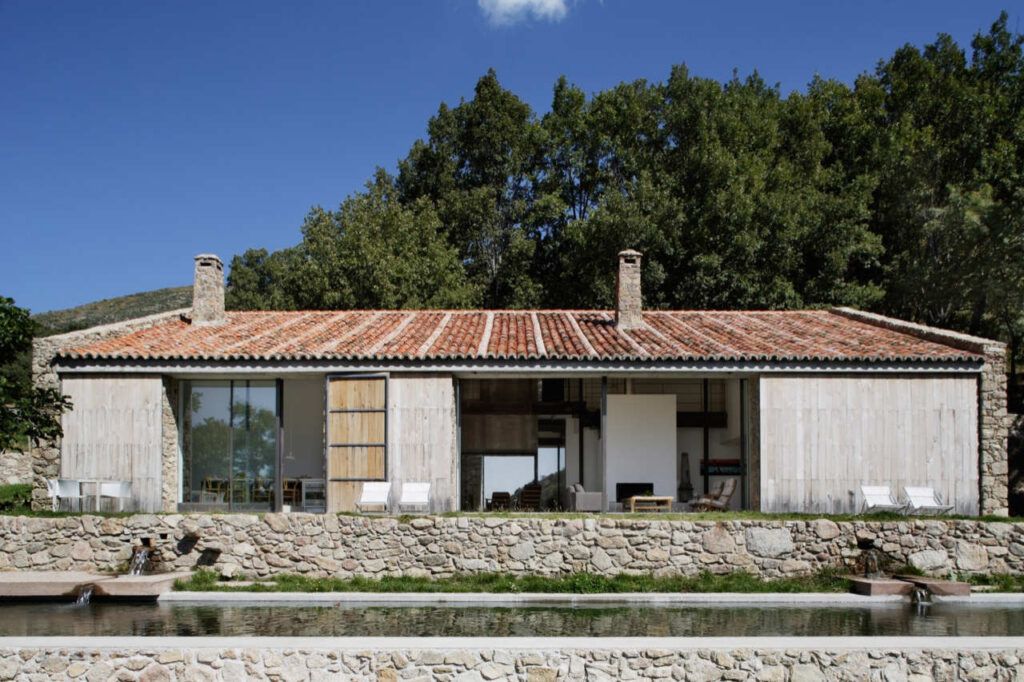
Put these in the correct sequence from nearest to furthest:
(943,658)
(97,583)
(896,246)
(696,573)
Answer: (943,658) → (97,583) → (696,573) → (896,246)

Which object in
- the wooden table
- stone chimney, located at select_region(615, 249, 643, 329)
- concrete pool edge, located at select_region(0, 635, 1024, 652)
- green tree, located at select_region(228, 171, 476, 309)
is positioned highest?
green tree, located at select_region(228, 171, 476, 309)

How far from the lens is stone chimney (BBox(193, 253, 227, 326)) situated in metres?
22.1

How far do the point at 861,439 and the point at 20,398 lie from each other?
1576 cm

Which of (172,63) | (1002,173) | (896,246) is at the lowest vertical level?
(896,246)

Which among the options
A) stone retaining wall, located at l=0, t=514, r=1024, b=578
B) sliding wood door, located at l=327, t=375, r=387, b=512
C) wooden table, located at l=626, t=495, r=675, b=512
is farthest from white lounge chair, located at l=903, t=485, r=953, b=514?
sliding wood door, located at l=327, t=375, r=387, b=512

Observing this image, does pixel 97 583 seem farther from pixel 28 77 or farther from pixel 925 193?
pixel 925 193

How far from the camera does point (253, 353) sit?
60.7ft

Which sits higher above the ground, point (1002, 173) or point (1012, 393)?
point (1002, 173)

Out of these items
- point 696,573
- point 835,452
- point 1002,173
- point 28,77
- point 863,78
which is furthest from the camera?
point 863,78

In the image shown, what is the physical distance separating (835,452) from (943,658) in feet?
32.9

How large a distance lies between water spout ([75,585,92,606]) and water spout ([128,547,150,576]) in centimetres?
109

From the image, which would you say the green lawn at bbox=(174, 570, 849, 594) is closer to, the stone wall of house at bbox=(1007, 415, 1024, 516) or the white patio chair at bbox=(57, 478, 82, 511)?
the white patio chair at bbox=(57, 478, 82, 511)

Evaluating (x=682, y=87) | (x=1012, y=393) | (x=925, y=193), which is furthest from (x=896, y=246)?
(x=682, y=87)

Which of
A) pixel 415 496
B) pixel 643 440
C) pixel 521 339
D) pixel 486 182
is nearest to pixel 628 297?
pixel 521 339
